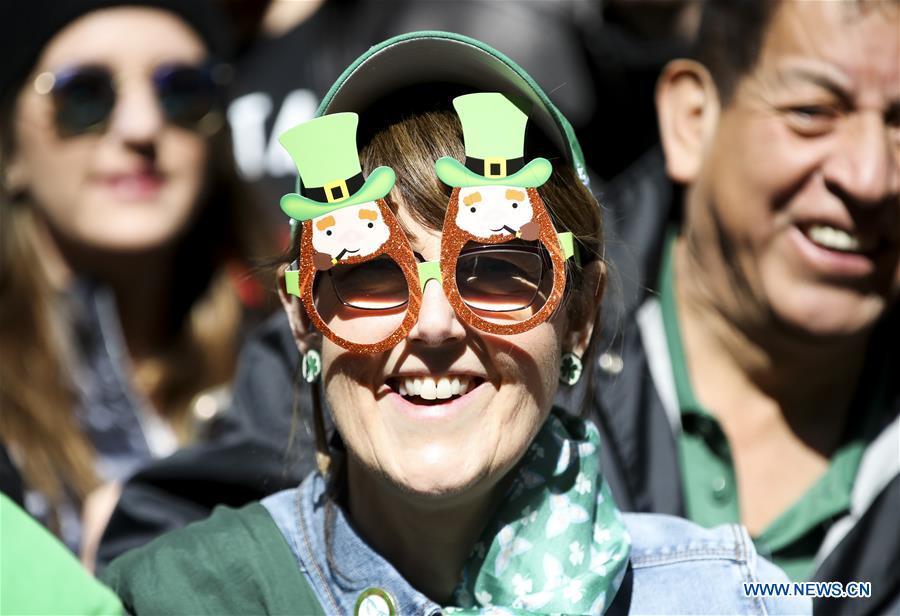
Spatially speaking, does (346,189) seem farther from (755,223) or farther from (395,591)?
(755,223)

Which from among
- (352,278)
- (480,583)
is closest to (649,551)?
(480,583)

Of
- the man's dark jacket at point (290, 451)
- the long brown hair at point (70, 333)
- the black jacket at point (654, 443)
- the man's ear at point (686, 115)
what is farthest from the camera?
the long brown hair at point (70, 333)

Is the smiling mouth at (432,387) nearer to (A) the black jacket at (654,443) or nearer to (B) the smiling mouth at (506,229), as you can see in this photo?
(B) the smiling mouth at (506,229)

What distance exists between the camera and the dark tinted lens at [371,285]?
6.03 feet

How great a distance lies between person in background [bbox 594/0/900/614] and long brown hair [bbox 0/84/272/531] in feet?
4.34

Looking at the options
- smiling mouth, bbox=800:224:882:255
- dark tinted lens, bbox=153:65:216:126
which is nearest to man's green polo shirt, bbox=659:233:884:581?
smiling mouth, bbox=800:224:882:255

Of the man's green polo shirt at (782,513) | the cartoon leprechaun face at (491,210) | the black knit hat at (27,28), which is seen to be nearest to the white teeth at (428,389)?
the cartoon leprechaun face at (491,210)

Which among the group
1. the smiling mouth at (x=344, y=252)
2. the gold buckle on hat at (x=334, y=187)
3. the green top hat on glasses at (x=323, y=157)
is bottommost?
the smiling mouth at (x=344, y=252)

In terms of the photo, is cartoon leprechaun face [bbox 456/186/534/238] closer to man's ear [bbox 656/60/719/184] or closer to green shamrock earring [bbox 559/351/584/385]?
green shamrock earring [bbox 559/351/584/385]

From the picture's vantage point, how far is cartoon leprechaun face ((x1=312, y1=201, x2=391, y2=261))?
1.80 metres

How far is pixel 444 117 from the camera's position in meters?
1.93

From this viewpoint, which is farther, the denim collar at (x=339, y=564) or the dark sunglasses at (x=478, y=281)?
the denim collar at (x=339, y=564)

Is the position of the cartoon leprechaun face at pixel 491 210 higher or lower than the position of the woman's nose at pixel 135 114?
higher

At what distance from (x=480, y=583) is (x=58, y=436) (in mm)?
1950
